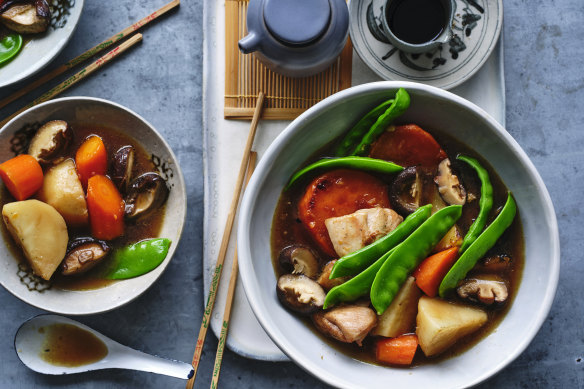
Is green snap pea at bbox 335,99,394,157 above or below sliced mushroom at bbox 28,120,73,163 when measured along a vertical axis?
above

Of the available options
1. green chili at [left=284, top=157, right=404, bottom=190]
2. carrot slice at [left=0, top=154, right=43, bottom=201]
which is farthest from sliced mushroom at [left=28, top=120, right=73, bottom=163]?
green chili at [left=284, top=157, right=404, bottom=190]

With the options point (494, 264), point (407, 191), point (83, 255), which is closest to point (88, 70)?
point (83, 255)

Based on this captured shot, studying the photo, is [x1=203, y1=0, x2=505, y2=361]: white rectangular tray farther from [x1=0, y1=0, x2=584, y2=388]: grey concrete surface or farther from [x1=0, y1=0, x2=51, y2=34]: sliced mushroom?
[x1=0, y1=0, x2=51, y2=34]: sliced mushroom

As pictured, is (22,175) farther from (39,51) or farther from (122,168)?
(39,51)

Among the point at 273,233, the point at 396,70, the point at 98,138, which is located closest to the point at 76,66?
the point at 98,138

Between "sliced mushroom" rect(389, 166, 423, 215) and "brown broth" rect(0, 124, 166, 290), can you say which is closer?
"sliced mushroom" rect(389, 166, 423, 215)

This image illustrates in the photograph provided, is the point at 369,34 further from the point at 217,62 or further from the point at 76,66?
the point at 76,66
